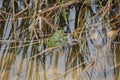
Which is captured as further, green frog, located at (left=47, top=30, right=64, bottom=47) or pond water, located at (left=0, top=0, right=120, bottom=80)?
green frog, located at (left=47, top=30, right=64, bottom=47)

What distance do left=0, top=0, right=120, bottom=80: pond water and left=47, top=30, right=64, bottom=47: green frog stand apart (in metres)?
0.02

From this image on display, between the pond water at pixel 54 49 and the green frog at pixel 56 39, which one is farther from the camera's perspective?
the green frog at pixel 56 39

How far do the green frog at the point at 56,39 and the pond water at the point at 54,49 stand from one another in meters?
0.02

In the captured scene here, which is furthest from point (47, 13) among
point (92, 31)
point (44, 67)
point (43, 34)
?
point (44, 67)

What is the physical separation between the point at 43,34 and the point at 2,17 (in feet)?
0.90

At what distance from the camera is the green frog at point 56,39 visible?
1.58 metres

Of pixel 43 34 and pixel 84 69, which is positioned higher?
pixel 43 34

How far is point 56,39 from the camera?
5.18 feet

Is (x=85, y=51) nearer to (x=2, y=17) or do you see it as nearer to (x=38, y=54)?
(x=38, y=54)

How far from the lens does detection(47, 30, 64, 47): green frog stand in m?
1.58

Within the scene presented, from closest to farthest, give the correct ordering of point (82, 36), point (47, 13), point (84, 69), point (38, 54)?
point (84, 69), point (38, 54), point (82, 36), point (47, 13)

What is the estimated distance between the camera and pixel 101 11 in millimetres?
1802

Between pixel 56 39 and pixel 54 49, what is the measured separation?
5 centimetres

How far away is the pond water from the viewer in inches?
58.1
